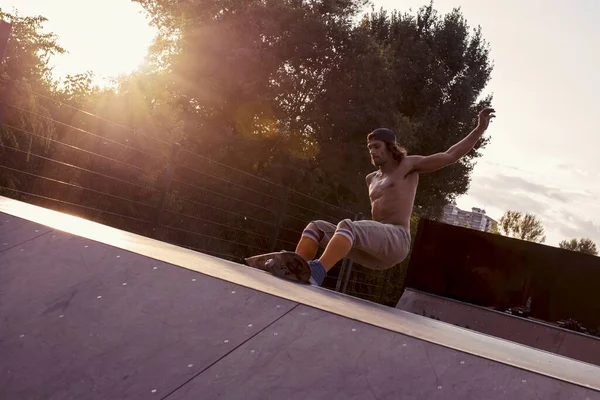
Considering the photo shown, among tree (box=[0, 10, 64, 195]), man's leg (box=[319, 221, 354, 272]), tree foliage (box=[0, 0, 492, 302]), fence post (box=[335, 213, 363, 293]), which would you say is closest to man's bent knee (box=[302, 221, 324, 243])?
man's leg (box=[319, 221, 354, 272])

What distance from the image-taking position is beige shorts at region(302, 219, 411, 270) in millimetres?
4652

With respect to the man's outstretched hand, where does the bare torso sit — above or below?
below

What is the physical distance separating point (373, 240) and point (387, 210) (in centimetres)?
41

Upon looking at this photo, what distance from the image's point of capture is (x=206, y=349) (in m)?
2.19

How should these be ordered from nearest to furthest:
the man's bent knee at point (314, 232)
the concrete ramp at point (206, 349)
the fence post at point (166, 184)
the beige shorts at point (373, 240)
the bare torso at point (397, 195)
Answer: the concrete ramp at point (206, 349), the beige shorts at point (373, 240), the man's bent knee at point (314, 232), the bare torso at point (397, 195), the fence post at point (166, 184)

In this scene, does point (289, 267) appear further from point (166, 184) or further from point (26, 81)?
point (26, 81)

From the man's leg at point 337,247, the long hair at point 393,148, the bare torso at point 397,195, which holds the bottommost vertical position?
the man's leg at point 337,247

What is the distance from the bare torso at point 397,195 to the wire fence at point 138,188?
349 centimetres

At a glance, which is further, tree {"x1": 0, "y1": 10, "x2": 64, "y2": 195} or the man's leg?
tree {"x1": 0, "y1": 10, "x2": 64, "y2": 195}

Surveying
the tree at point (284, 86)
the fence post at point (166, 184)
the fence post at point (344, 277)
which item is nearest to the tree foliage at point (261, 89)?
the tree at point (284, 86)

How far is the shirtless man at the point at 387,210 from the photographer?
472 cm

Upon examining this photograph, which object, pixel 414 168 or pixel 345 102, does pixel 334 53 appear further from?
pixel 414 168

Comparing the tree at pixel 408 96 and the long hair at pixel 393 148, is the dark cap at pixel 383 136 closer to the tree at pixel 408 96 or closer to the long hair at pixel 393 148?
the long hair at pixel 393 148

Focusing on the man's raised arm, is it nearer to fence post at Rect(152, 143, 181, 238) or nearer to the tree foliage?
fence post at Rect(152, 143, 181, 238)
